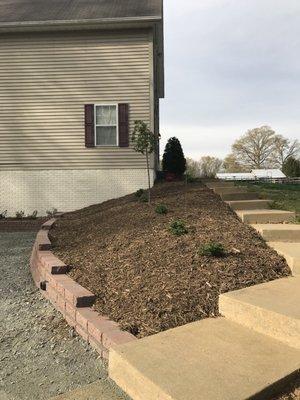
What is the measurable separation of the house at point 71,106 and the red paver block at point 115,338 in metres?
8.27

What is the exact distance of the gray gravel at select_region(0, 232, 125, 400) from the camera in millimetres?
2541

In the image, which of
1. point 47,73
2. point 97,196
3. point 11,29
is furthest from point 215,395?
point 11,29

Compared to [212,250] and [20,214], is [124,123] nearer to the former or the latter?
[20,214]

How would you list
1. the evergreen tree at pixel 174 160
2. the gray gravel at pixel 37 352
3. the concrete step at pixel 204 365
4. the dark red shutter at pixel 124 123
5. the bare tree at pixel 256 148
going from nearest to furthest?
the concrete step at pixel 204 365, the gray gravel at pixel 37 352, the dark red shutter at pixel 124 123, the evergreen tree at pixel 174 160, the bare tree at pixel 256 148

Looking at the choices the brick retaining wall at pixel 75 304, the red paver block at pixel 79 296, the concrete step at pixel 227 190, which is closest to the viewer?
the brick retaining wall at pixel 75 304

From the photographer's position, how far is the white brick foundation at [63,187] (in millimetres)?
10992

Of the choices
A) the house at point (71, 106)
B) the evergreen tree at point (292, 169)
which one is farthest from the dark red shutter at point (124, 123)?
Answer: the evergreen tree at point (292, 169)

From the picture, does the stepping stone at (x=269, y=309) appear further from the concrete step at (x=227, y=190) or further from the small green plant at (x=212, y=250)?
the concrete step at (x=227, y=190)

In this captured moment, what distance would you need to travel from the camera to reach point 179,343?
247 centimetres

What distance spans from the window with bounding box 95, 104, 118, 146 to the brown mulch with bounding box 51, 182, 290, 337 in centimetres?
551

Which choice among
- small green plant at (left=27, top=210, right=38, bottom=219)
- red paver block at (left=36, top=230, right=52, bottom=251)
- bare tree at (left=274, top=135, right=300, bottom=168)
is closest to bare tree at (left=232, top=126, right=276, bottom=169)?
bare tree at (left=274, top=135, right=300, bottom=168)

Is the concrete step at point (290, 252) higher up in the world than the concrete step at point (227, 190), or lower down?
lower down

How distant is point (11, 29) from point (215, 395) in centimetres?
1143

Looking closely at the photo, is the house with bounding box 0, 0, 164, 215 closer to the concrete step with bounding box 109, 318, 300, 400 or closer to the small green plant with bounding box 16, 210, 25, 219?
the small green plant with bounding box 16, 210, 25, 219
